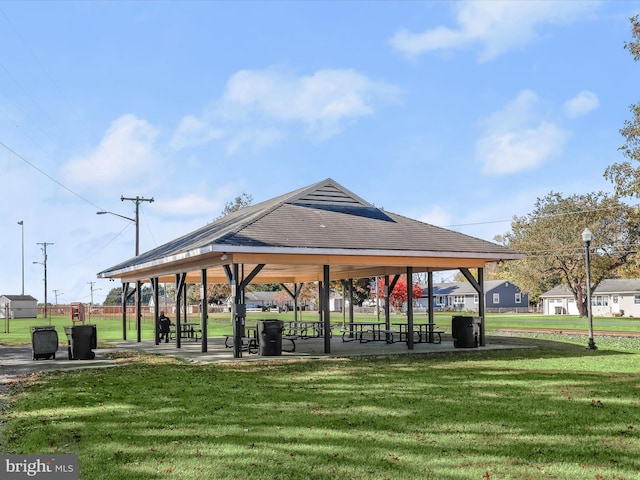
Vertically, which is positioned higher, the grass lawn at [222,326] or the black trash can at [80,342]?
the black trash can at [80,342]

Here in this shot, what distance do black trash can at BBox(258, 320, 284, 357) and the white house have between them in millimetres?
52152

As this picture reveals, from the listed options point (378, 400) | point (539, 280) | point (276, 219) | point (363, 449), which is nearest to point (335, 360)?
point (276, 219)

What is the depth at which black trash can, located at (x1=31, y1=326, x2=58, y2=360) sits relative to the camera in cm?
1850

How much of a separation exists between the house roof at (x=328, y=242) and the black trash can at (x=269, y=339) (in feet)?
5.79

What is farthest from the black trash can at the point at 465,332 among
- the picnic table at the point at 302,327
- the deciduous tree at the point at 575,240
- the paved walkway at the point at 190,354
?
the deciduous tree at the point at 575,240

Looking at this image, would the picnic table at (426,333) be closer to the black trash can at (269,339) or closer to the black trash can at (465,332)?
the black trash can at (465,332)

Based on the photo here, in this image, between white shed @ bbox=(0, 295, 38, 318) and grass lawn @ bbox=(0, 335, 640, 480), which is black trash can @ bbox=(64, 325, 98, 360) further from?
white shed @ bbox=(0, 295, 38, 318)

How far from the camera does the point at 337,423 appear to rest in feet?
26.6

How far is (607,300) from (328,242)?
2323 inches

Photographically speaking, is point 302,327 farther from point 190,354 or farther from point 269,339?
point 269,339

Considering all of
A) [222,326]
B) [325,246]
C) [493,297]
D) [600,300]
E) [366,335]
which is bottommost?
[222,326]

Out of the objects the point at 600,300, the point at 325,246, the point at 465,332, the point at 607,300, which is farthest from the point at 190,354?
the point at 600,300

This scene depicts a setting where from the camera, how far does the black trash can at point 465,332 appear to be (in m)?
20.4

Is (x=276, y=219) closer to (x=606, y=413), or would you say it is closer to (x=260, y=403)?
(x=260, y=403)
